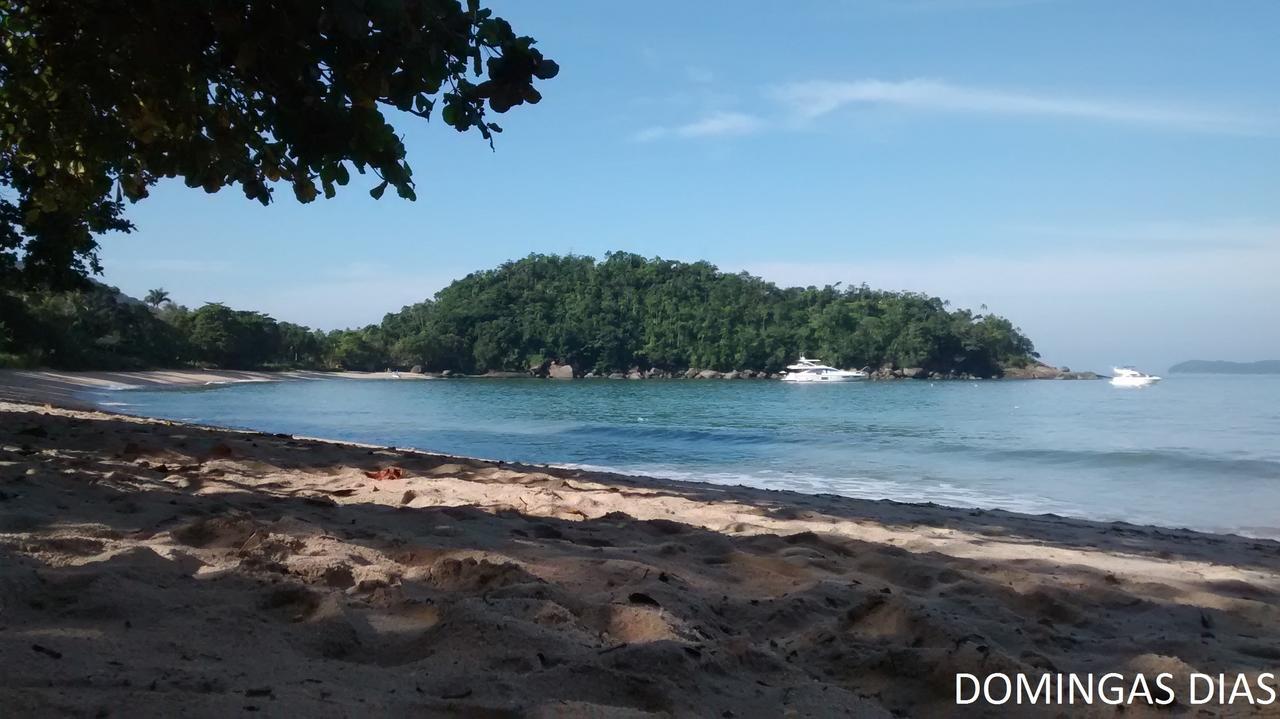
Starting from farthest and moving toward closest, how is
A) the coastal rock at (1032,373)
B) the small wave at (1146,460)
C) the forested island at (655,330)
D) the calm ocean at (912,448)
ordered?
1. the coastal rock at (1032,373)
2. the forested island at (655,330)
3. the small wave at (1146,460)
4. the calm ocean at (912,448)

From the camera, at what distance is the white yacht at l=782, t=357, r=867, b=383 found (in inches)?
3612

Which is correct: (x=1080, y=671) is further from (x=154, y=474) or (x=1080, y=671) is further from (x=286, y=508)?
(x=154, y=474)

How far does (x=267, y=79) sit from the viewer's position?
158 inches

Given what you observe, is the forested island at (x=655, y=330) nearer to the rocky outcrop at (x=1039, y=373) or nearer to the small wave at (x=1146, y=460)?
the rocky outcrop at (x=1039, y=373)

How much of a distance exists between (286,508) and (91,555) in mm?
1640

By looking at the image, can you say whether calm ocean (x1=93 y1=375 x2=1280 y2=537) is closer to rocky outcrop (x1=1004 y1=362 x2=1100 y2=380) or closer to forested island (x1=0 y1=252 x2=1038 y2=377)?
forested island (x1=0 y1=252 x2=1038 y2=377)

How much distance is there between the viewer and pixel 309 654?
251cm

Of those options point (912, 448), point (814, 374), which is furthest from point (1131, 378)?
point (912, 448)

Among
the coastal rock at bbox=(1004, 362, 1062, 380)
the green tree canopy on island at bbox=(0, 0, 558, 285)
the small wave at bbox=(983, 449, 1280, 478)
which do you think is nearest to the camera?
the green tree canopy on island at bbox=(0, 0, 558, 285)

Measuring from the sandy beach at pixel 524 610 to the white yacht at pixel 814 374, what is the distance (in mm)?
86568

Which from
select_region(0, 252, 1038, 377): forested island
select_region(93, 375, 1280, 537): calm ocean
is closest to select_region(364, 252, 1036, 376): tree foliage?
select_region(0, 252, 1038, 377): forested island

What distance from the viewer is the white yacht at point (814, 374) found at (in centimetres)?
9175

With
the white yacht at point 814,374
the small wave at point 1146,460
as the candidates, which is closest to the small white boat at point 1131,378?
the white yacht at point 814,374

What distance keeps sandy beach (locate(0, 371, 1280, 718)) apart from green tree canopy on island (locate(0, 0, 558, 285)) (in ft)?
6.01
